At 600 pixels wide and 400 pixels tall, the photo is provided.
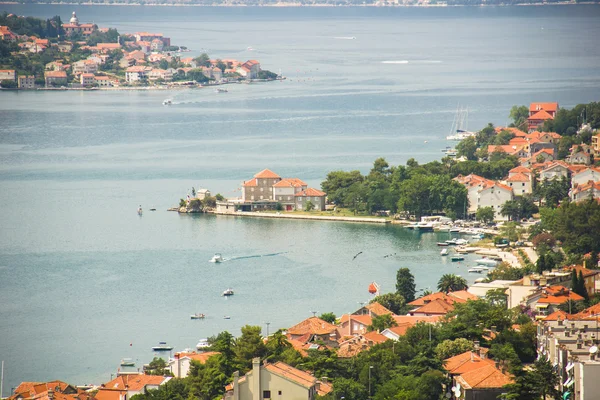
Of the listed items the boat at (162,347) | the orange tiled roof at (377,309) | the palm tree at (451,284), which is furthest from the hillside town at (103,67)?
the orange tiled roof at (377,309)

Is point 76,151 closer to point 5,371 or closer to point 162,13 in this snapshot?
point 5,371

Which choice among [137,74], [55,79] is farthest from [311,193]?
[55,79]

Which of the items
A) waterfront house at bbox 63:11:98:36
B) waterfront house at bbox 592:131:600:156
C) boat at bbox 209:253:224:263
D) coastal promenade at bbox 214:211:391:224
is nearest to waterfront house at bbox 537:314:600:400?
boat at bbox 209:253:224:263

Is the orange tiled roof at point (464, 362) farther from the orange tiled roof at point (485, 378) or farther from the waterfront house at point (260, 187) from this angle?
the waterfront house at point (260, 187)

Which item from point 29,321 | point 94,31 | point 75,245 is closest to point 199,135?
point 75,245

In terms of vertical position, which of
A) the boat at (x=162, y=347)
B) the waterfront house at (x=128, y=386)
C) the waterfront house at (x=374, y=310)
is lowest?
the boat at (x=162, y=347)

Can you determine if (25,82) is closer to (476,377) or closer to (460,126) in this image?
(460,126)
